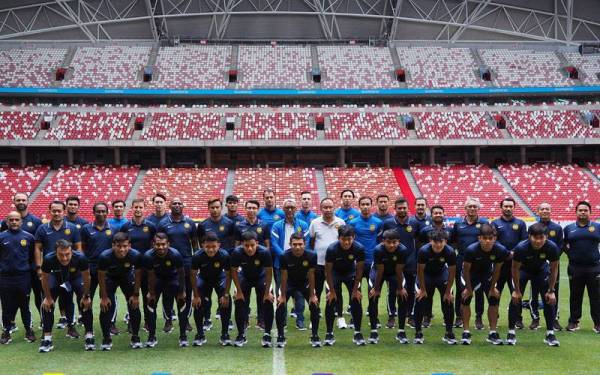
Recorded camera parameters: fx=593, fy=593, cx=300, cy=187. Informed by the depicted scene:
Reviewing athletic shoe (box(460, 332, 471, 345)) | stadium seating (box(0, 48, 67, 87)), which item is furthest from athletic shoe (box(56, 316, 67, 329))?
stadium seating (box(0, 48, 67, 87))

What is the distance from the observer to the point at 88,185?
36.2 metres

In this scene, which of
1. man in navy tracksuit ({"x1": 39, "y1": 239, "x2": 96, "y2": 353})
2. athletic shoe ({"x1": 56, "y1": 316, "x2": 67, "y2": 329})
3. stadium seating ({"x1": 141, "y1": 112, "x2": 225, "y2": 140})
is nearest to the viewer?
man in navy tracksuit ({"x1": 39, "y1": 239, "x2": 96, "y2": 353})

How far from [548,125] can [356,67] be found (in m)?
14.3

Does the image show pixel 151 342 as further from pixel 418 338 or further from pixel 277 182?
pixel 277 182

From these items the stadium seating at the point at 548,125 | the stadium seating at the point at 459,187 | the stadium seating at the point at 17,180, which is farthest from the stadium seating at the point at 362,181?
the stadium seating at the point at 17,180

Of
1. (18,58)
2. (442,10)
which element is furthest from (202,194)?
(442,10)

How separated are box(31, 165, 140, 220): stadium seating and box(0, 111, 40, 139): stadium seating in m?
3.45

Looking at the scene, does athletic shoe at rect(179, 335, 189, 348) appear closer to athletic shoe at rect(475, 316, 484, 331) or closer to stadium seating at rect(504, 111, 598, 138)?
athletic shoe at rect(475, 316, 484, 331)

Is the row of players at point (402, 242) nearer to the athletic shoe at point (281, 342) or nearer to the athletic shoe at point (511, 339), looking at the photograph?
the athletic shoe at point (511, 339)

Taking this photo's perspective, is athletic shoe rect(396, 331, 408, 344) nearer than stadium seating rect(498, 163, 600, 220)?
Yes

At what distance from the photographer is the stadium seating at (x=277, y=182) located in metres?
35.6

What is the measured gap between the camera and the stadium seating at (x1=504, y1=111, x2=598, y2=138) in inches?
1582

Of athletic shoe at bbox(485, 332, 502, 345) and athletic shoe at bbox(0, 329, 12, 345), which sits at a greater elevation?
athletic shoe at bbox(0, 329, 12, 345)

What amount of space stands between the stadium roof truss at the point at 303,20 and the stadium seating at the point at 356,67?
5.73 feet
